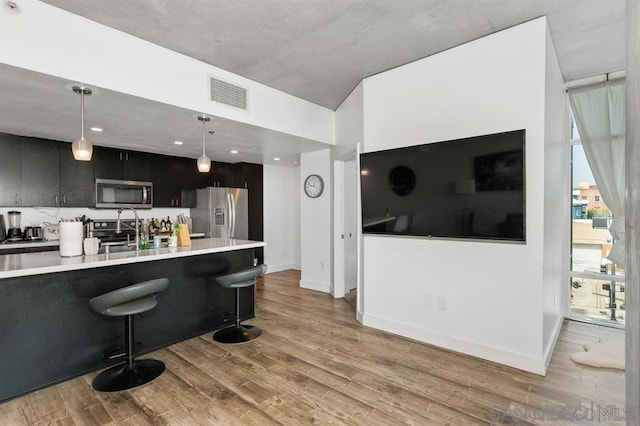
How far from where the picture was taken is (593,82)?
3738 millimetres

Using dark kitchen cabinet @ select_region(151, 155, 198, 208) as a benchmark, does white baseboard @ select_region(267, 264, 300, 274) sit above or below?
below

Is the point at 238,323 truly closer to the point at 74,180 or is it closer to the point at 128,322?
the point at 128,322

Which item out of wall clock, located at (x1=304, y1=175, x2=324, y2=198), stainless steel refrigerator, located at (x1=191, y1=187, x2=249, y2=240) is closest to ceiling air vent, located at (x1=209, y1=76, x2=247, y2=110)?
wall clock, located at (x1=304, y1=175, x2=324, y2=198)

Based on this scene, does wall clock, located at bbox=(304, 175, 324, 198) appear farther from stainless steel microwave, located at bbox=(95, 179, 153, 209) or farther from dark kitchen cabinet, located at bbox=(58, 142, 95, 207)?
dark kitchen cabinet, located at bbox=(58, 142, 95, 207)

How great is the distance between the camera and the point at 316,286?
17.6 feet

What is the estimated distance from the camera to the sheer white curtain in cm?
355

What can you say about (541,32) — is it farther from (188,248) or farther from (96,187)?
(96,187)

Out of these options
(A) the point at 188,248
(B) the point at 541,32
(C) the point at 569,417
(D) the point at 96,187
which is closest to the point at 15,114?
(D) the point at 96,187

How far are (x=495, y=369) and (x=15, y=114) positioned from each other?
527 centimetres

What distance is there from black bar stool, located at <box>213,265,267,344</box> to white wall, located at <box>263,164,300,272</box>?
→ 3.28m

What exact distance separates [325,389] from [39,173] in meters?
4.81

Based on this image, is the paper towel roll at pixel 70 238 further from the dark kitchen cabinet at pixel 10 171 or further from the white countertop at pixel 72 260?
the dark kitchen cabinet at pixel 10 171

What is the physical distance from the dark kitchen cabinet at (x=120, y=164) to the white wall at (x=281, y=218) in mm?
2229

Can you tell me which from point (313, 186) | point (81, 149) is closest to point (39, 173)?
point (81, 149)
